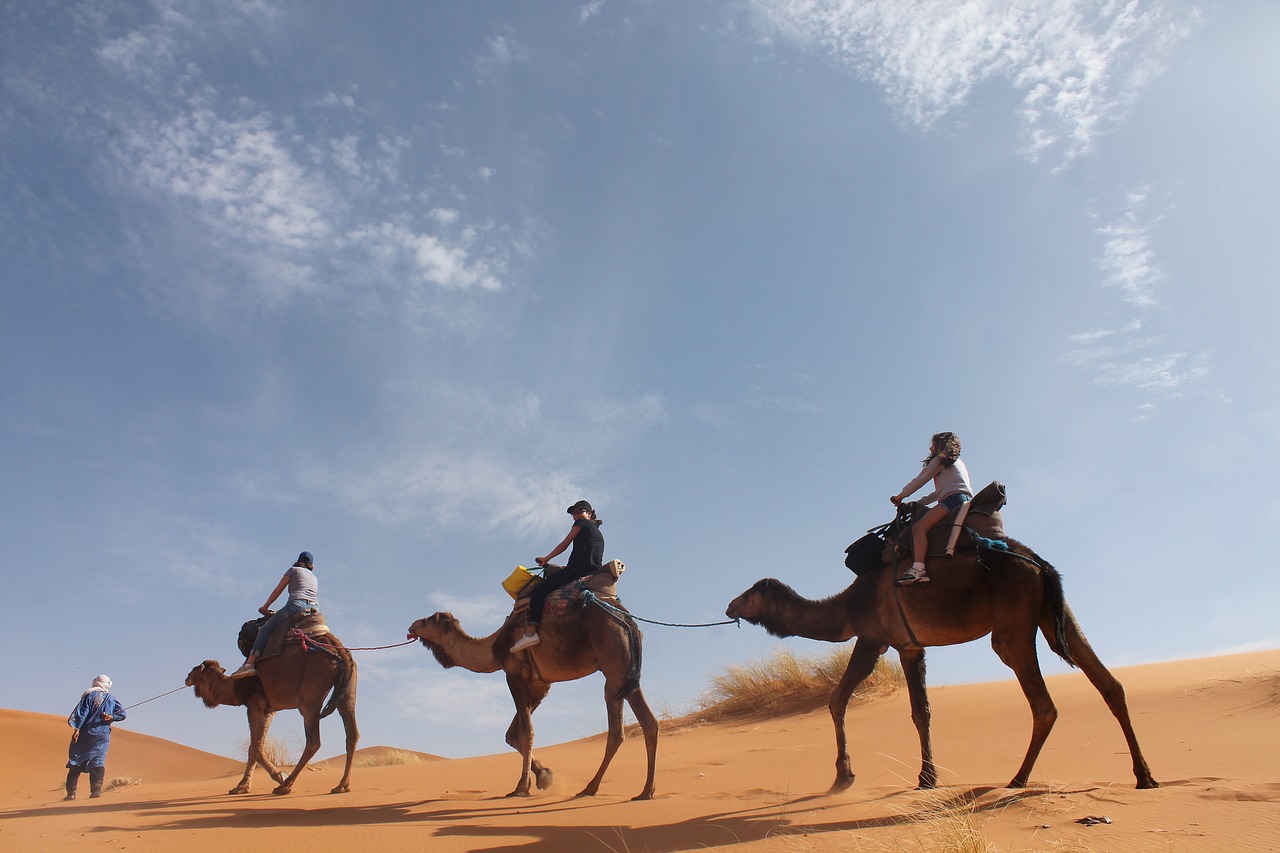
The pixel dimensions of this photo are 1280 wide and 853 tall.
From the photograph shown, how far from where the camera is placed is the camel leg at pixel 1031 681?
7645 millimetres

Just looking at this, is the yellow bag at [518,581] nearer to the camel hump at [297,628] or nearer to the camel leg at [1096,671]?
the camel hump at [297,628]

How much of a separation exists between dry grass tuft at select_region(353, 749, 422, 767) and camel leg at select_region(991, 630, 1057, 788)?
1905 centimetres

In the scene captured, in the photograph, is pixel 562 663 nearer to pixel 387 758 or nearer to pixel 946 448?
pixel 946 448

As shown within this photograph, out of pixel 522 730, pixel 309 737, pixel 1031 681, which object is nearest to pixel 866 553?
pixel 1031 681

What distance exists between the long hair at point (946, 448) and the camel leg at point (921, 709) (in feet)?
6.78

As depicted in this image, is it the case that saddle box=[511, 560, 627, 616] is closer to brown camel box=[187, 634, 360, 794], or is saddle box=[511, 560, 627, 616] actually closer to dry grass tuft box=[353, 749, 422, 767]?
brown camel box=[187, 634, 360, 794]

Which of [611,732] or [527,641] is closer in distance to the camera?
[611,732]

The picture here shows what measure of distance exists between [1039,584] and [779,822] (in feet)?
11.1

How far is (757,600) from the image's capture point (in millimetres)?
10883

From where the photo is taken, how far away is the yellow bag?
11477mm

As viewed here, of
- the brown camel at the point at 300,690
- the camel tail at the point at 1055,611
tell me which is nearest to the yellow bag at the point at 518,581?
the brown camel at the point at 300,690

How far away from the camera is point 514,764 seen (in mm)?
14594

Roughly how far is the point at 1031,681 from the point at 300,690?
1029 cm

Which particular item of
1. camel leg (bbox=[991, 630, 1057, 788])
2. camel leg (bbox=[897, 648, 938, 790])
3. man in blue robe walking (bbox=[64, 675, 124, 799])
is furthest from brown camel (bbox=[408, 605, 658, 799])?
man in blue robe walking (bbox=[64, 675, 124, 799])
